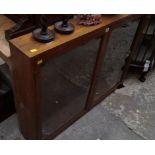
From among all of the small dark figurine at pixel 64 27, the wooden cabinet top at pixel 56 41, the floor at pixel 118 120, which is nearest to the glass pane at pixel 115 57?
the floor at pixel 118 120

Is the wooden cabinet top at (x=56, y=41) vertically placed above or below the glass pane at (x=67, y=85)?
above

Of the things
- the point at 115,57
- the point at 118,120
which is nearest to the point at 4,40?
the point at 115,57

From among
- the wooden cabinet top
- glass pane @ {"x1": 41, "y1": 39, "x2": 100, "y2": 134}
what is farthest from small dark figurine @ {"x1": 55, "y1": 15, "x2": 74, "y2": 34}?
glass pane @ {"x1": 41, "y1": 39, "x2": 100, "y2": 134}

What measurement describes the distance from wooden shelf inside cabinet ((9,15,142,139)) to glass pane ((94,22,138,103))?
3.3 inches

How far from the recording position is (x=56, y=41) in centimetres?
98

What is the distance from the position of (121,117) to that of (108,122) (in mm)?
122

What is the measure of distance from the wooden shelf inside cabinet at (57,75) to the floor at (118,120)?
0.08 metres

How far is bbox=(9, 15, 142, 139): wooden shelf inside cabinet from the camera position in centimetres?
95

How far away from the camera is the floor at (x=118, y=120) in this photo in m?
1.58

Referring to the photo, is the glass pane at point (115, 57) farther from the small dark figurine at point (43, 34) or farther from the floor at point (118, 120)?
the small dark figurine at point (43, 34)

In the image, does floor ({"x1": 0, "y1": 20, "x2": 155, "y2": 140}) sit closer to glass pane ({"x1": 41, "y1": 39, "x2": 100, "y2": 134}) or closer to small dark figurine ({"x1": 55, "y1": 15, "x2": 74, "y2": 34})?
glass pane ({"x1": 41, "y1": 39, "x2": 100, "y2": 134})

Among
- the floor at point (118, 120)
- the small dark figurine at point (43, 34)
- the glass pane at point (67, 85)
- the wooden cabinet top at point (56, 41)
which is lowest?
the floor at point (118, 120)
